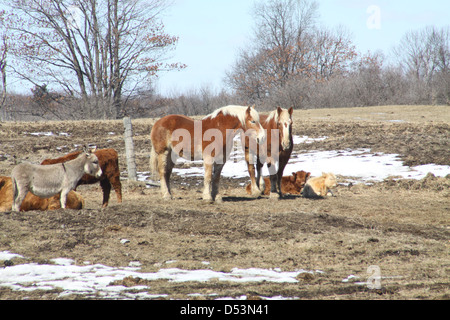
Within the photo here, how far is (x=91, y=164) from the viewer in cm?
846

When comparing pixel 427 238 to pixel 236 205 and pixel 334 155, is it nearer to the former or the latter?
pixel 236 205

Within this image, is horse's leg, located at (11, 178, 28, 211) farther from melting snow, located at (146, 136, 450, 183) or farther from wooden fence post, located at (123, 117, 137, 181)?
melting snow, located at (146, 136, 450, 183)

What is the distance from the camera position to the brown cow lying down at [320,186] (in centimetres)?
1154

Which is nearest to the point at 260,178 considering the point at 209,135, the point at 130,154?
the point at 209,135

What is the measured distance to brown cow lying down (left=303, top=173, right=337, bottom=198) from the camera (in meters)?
11.5

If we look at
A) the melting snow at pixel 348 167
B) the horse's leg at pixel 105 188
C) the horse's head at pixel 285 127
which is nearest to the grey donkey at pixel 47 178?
the horse's leg at pixel 105 188

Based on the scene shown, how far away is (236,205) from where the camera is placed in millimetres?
9781

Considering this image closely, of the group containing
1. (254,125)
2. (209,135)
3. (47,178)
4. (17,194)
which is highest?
(254,125)

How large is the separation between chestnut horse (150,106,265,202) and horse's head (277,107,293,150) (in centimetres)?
68

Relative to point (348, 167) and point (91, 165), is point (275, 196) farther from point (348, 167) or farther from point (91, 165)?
point (348, 167)

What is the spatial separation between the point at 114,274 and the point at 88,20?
36617 mm

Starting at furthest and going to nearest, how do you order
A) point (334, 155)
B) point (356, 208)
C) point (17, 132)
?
point (17, 132), point (334, 155), point (356, 208)

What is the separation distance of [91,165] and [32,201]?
1.21 meters
